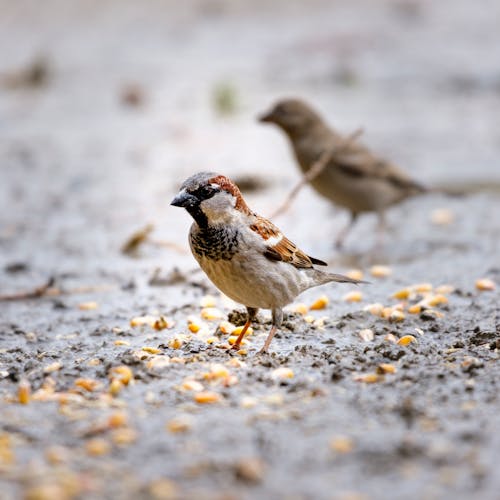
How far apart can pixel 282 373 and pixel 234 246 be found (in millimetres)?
757

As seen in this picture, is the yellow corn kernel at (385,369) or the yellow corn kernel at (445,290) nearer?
the yellow corn kernel at (385,369)

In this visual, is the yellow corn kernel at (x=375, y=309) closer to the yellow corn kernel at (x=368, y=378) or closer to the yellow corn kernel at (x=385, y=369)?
the yellow corn kernel at (x=385, y=369)

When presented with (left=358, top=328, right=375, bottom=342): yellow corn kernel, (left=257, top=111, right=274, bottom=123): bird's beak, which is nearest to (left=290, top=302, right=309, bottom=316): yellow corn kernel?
(left=358, top=328, right=375, bottom=342): yellow corn kernel

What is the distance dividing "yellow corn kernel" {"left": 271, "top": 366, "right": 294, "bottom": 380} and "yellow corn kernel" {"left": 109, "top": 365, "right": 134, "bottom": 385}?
2.24 ft

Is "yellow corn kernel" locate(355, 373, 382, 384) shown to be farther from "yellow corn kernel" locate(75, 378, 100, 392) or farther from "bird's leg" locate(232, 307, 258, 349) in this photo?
"yellow corn kernel" locate(75, 378, 100, 392)

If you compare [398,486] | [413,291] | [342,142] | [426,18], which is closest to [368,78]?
[426,18]

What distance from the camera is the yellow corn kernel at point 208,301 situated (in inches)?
247

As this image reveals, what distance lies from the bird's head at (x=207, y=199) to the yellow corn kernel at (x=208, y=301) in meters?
1.43

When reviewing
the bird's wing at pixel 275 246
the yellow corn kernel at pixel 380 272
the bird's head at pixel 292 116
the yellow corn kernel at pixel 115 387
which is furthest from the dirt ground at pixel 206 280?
the bird's head at pixel 292 116

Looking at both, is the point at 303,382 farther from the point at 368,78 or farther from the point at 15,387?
the point at 368,78

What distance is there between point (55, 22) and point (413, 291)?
13.1m

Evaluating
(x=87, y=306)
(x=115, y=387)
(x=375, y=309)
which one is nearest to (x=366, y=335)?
(x=375, y=309)

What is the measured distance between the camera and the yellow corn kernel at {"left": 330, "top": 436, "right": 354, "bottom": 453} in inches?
143

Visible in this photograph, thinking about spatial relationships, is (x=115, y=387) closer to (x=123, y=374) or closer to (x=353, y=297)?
(x=123, y=374)
